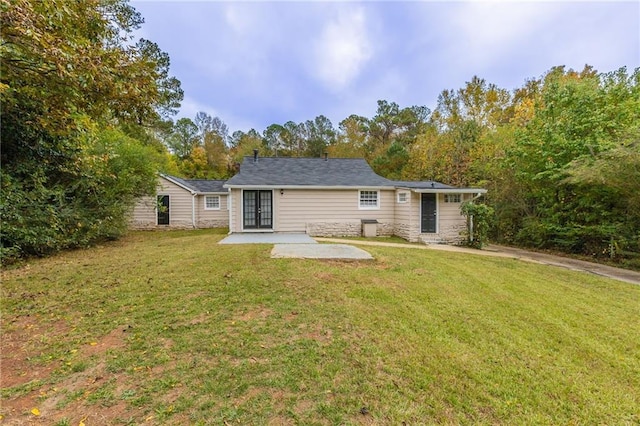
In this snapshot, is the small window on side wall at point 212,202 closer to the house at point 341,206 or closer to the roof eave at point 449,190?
the house at point 341,206

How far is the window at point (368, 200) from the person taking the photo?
508 inches

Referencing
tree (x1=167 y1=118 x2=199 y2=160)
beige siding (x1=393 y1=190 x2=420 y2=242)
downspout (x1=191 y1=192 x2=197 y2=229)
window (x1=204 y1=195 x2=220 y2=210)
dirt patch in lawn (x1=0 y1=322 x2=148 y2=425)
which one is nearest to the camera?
dirt patch in lawn (x1=0 y1=322 x2=148 y2=425)

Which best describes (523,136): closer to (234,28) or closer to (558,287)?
(558,287)

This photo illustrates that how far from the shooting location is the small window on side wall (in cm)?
1692

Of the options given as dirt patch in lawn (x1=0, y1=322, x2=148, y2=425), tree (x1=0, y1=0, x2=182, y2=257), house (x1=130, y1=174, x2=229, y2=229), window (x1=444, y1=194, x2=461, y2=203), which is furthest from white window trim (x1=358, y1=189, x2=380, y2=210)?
dirt patch in lawn (x1=0, y1=322, x2=148, y2=425)


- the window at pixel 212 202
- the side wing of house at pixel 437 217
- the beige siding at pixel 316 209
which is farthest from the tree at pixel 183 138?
the side wing of house at pixel 437 217

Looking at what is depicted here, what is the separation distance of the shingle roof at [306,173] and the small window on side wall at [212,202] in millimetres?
3870

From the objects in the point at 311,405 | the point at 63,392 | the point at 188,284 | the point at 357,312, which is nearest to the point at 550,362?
the point at 357,312

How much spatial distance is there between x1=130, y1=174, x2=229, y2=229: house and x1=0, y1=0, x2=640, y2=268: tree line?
2.61m

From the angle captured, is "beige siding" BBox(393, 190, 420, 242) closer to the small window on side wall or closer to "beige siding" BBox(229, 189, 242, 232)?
"beige siding" BBox(229, 189, 242, 232)

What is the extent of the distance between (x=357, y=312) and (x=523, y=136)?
465 inches

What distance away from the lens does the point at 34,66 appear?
147 inches

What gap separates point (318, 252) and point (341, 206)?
5.42 metres

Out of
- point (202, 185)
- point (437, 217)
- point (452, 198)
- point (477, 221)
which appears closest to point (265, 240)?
point (437, 217)
